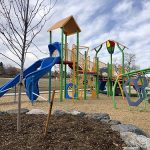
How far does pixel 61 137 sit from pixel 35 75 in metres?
8.97

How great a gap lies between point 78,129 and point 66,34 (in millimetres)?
11601

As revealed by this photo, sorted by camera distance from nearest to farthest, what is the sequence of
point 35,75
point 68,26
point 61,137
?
1. point 61,137
2. point 35,75
3. point 68,26

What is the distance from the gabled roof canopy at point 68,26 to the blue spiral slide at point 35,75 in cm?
100

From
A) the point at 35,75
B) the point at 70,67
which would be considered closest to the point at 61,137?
the point at 35,75

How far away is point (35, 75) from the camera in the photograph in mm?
13258

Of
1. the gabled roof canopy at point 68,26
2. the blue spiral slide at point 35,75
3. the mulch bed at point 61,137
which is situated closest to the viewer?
the mulch bed at point 61,137

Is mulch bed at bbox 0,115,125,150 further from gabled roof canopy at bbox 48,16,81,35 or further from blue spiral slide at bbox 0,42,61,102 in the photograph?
gabled roof canopy at bbox 48,16,81,35

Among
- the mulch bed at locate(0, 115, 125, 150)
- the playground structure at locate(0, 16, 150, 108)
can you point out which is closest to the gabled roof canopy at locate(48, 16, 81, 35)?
the playground structure at locate(0, 16, 150, 108)

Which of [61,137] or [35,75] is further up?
[35,75]

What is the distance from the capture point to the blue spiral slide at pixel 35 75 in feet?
43.2

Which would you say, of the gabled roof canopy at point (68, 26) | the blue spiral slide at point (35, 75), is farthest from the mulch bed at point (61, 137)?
the gabled roof canopy at point (68, 26)

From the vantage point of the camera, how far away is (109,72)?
770 inches

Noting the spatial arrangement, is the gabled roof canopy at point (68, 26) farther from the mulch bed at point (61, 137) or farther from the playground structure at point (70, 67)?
the mulch bed at point (61, 137)

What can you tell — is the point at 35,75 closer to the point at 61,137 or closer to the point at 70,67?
the point at 70,67
